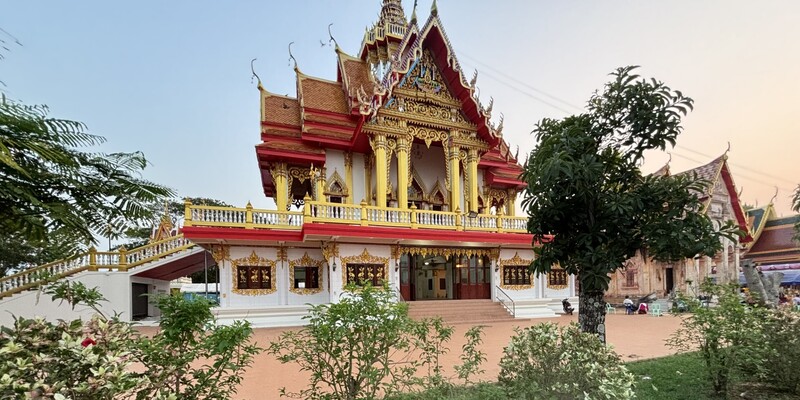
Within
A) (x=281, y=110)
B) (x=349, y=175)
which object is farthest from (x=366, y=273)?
(x=281, y=110)

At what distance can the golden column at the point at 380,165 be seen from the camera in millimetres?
13375

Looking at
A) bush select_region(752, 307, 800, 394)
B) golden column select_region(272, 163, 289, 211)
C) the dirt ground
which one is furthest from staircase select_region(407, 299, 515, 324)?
bush select_region(752, 307, 800, 394)

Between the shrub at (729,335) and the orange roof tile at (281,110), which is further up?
the orange roof tile at (281,110)

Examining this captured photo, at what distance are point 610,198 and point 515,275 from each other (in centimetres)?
1111

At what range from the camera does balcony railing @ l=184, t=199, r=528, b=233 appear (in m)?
11.5

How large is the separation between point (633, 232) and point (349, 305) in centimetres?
347

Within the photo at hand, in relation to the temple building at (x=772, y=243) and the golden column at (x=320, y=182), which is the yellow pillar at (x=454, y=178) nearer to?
the golden column at (x=320, y=182)

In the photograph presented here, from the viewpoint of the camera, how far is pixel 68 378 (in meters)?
1.93

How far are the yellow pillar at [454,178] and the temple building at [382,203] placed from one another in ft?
0.14

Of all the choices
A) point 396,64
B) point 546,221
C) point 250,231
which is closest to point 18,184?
point 546,221

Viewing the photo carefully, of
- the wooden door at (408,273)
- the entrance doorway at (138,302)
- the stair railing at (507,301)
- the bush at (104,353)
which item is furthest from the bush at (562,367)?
the entrance doorway at (138,302)

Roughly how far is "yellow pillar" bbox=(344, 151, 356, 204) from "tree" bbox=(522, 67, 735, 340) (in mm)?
10264

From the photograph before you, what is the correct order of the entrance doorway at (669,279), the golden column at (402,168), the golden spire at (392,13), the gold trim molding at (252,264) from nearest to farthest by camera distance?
the gold trim molding at (252,264) → the golden column at (402,168) → the golden spire at (392,13) → the entrance doorway at (669,279)

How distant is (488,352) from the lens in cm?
748
